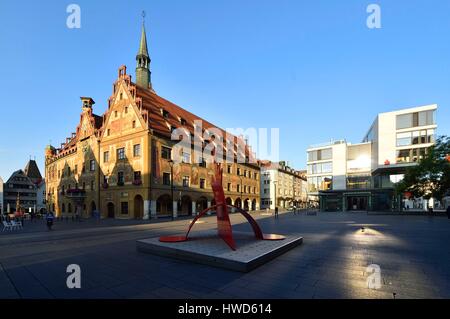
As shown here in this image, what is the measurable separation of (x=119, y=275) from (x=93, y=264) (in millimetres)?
1917

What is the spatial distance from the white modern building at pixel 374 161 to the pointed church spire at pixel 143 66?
39.4 m

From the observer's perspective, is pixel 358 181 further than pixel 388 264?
Yes

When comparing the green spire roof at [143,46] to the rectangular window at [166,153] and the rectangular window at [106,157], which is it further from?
the rectangular window at [166,153]

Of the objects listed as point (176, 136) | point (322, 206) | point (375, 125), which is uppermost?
point (375, 125)

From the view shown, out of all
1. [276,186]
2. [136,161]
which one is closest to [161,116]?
[136,161]

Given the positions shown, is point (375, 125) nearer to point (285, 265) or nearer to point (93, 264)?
point (285, 265)

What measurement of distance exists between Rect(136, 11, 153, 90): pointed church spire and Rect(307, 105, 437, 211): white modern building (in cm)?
3941

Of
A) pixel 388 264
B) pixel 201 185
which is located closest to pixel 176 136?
pixel 201 185

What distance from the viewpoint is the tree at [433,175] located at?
27641 millimetres

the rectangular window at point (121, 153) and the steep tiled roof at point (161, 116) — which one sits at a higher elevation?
the steep tiled roof at point (161, 116)

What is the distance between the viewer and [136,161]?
3406 cm

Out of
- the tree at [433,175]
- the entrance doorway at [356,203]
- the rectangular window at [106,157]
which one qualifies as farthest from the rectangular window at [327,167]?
the rectangular window at [106,157]

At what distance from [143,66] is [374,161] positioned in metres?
47.4
